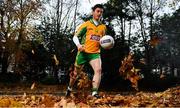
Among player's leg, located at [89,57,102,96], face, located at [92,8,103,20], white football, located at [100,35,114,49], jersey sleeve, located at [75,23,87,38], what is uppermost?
face, located at [92,8,103,20]

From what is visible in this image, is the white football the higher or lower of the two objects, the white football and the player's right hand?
the higher

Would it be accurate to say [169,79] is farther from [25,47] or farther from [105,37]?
[105,37]

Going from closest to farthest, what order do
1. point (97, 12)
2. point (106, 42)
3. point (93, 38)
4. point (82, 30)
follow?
point (106, 42) → point (97, 12) → point (93, 38) → point (82, 30)

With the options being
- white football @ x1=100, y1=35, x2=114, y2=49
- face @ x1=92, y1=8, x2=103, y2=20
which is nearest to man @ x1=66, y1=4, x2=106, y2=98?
face @ x1=92, y1=8, x2=103, y2=20

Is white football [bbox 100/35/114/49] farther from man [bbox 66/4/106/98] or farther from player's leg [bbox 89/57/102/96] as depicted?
player's leg [bbox 89/57/102/96]

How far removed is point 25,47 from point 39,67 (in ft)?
22.8

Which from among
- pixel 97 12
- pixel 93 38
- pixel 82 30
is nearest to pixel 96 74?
pixel 93 38

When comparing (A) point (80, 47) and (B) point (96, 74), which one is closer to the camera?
(B) point (96, 74)

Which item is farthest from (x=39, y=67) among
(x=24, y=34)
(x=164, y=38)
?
(x=164, y=38)

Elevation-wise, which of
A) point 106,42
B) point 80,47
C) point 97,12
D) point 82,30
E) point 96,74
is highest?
point 97,12

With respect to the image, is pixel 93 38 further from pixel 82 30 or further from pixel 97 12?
pixel 97 12

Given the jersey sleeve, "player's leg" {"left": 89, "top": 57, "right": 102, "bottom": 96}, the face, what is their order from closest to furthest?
"player's leg" {"left": 89, "top": 57, "right": 102, "bottom": 96} → the face → the jersey sleeve

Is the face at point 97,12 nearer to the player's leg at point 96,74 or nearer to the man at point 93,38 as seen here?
the man at point 93,38

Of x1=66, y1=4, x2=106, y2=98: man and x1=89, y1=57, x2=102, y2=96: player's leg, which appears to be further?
x1=66, y1=4, x2=106, y2=98: man
